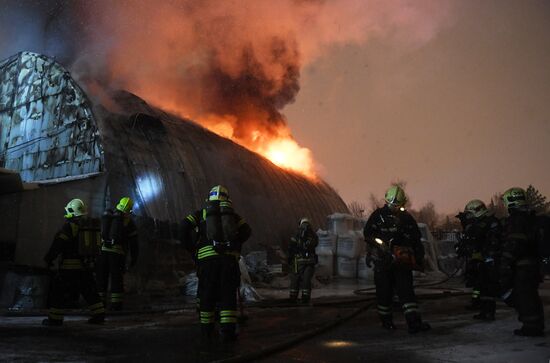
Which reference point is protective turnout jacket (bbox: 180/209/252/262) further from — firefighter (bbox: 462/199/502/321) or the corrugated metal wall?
the corrugated metal wall

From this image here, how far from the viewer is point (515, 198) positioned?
5.14 m

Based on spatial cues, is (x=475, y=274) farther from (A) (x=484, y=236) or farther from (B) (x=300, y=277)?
(B) (x=300, y=277)

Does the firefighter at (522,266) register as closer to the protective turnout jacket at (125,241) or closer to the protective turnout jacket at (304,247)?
the protective turnout jacket at (304,247)

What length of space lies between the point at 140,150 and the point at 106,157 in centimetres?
154

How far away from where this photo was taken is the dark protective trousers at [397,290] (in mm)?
5020

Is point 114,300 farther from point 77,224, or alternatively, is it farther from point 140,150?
point 140,150

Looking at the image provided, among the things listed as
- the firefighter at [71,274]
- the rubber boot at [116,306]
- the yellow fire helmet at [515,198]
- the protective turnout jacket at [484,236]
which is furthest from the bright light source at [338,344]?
the rubber boot at [116,306]

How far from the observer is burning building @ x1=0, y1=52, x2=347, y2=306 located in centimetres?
870

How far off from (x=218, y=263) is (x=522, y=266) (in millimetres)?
3296

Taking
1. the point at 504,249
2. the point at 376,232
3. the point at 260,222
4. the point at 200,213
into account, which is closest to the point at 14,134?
the point at 260,222

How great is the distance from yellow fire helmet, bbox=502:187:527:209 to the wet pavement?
1.41m

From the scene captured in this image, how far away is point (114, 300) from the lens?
690 cm

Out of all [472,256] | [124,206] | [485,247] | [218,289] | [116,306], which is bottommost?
[116,306]

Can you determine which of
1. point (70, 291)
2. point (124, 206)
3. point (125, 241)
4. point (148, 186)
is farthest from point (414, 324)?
point (148, 186)
